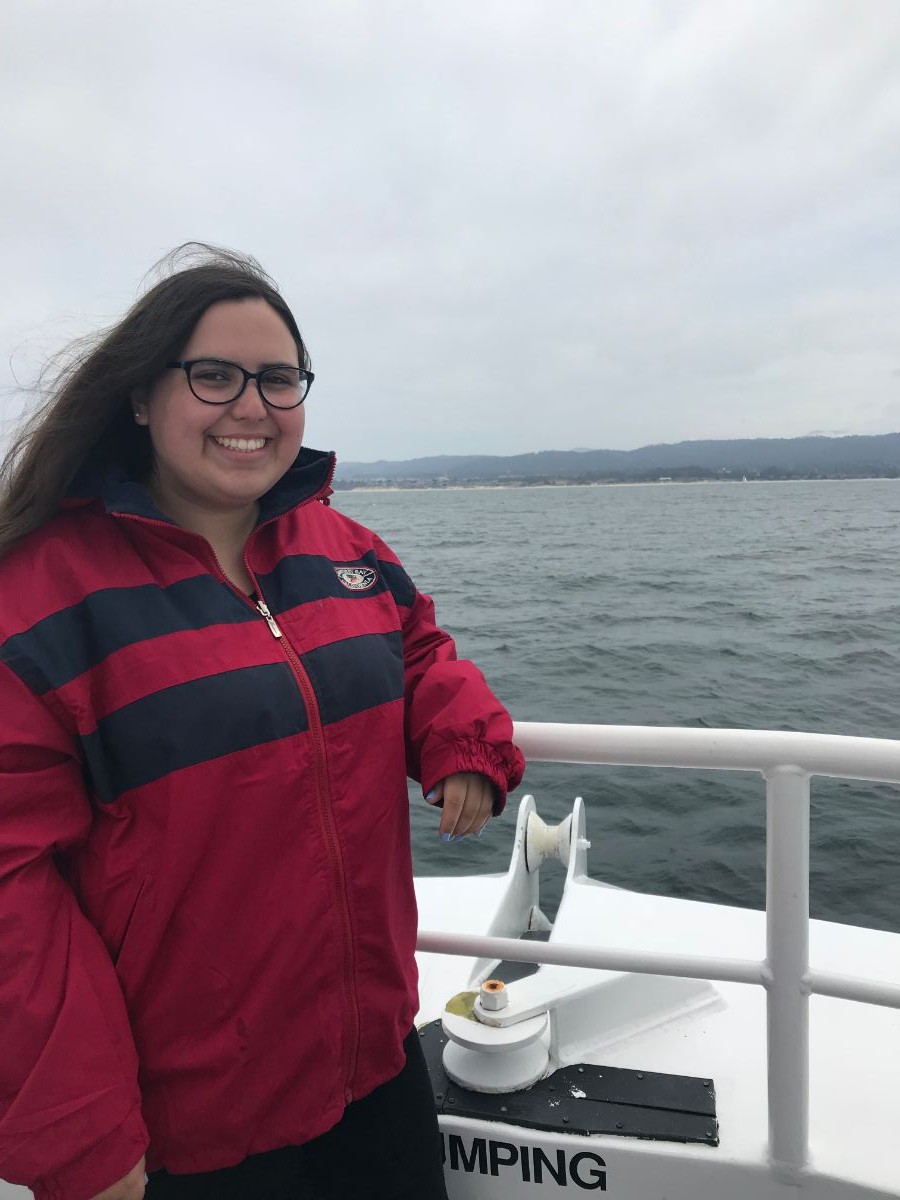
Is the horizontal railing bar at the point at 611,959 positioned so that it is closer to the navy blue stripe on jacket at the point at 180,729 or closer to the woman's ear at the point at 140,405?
the navy blue stripe on jacket at the point at 180,729

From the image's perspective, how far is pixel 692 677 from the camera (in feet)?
39.8

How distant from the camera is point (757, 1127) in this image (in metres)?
1.72

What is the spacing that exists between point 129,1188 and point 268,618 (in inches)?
30.7

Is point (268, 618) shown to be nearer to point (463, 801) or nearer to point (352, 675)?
point (352, 675)

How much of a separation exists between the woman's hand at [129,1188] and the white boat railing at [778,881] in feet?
2.40

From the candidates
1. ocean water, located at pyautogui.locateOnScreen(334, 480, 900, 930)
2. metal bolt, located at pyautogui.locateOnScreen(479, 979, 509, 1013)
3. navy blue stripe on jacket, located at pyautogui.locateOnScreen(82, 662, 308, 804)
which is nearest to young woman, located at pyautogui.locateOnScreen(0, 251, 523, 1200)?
navy blue stripe on jacket, located at pyautogui.locateOnScreen(82, 662, 308, 804)

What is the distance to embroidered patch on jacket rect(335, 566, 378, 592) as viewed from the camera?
149cm

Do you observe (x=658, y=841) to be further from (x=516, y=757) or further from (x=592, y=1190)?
(x=516, y=757)

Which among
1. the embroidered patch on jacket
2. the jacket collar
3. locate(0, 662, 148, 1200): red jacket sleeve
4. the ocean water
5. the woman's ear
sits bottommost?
the ocean water

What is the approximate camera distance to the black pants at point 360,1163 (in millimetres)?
1283

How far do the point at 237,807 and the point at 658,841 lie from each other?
6302 millimetres

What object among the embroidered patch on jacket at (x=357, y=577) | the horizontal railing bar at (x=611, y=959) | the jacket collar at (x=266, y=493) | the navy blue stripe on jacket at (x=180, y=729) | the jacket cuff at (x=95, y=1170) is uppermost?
the jacket collar at (x=266, y=493)

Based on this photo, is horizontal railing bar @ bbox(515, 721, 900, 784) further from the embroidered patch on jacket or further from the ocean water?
the ocean water

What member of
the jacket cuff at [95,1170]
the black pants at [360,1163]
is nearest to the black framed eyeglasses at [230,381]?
the jacket cuff at [95,1170]
